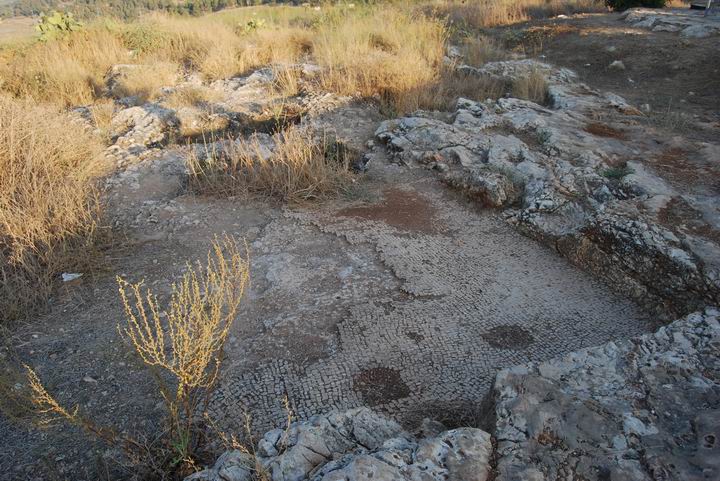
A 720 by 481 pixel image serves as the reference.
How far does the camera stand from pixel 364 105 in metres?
6.20

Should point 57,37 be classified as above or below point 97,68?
above

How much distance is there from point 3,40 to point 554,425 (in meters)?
12.1

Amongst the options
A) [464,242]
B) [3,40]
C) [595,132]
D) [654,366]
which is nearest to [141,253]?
[464,242]

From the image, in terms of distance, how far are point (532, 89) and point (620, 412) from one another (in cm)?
584

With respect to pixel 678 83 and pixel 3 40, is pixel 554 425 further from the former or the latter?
pixel 3 40

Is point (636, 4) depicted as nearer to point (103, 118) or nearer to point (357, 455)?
point (103, 118)

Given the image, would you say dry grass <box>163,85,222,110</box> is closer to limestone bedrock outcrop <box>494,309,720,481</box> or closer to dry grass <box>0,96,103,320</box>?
dry grass <box>0,96,103,320</box>

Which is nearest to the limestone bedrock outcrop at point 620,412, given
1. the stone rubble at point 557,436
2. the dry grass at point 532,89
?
the stone rubble at point 557,436

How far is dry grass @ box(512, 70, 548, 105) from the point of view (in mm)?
6543

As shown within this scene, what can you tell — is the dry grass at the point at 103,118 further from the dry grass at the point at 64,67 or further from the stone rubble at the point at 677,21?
the stone rubble at the point at 677,21

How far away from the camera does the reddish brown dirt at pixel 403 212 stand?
3.89 m

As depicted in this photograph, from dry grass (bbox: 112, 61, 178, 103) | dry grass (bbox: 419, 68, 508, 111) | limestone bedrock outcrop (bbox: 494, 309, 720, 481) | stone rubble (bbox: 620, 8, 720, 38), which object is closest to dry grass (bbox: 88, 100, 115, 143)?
dry grass (bbox: 112, 61, 178, 103)

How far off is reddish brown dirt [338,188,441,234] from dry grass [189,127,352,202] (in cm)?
41

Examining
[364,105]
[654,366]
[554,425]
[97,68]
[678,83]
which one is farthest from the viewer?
[97,68]
